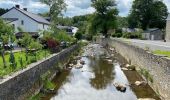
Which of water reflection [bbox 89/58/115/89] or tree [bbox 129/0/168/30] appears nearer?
water reflection [bbox 89/58/115/89]

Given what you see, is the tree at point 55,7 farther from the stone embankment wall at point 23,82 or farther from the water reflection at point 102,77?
the stone embankment wall at point 23,82

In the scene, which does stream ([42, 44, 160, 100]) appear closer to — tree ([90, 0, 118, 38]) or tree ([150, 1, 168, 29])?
tree ([90, 0, 118, 38])

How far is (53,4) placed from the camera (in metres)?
62.2

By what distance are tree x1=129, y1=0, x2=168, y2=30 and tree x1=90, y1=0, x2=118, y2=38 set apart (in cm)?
2670

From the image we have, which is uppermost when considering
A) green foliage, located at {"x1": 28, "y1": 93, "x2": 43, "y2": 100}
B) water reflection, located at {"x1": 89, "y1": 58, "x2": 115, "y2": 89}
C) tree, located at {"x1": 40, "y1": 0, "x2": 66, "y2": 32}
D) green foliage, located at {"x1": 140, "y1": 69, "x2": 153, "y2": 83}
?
tree, located at {"x1": 40, "y1": 0, "x2": 66, "y2": 32}

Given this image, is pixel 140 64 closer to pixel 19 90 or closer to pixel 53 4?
pixel 19 90

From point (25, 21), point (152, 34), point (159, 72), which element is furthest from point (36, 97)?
point (152, 34)

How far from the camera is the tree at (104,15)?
88000mm

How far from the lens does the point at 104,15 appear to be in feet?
293

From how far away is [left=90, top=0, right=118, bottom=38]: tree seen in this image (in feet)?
289

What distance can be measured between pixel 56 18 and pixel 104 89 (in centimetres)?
3926

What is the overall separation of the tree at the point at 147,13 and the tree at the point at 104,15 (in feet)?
87.6

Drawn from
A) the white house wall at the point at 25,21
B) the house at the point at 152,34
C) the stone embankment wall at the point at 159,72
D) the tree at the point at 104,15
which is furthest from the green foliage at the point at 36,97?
the house at the point at 152,34

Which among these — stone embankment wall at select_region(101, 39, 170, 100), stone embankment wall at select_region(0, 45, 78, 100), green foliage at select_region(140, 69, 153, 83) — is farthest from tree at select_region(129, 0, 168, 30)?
stone embankment wall at select_region(0, 45, 78, 100)
